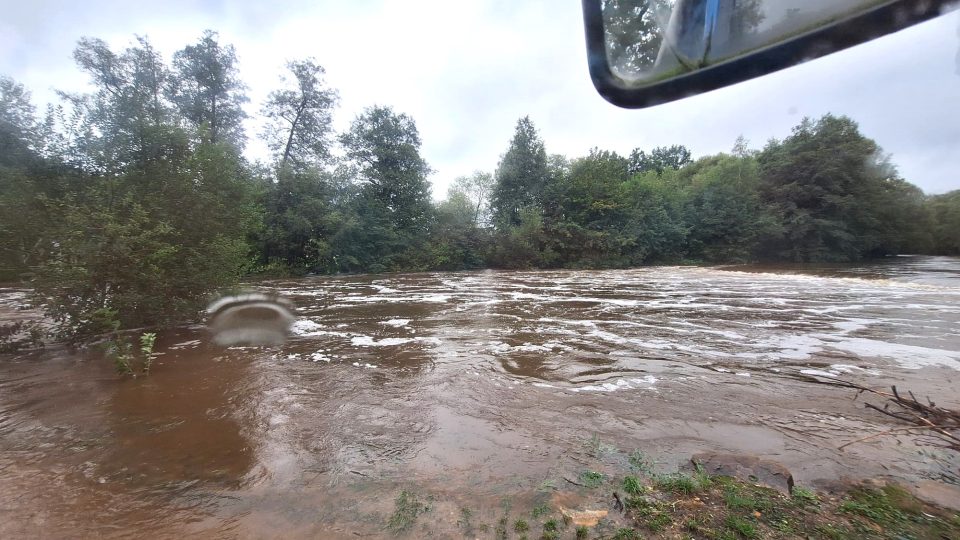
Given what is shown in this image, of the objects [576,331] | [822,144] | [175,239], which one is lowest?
[576,331]

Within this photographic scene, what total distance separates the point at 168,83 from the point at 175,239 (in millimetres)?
22263

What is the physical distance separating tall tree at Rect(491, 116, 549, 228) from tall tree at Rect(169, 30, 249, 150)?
66.9ft

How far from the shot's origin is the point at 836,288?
50.2 ft

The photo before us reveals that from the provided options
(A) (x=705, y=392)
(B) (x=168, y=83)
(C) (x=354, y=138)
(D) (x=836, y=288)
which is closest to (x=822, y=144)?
(D) (x=836, y=288)

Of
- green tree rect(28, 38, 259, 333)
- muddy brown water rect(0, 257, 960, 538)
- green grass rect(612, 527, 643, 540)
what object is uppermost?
green tree rect(28, 38, 259, 333)

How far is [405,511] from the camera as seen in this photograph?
2654 millimetres

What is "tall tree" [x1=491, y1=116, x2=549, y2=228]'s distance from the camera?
116 ft

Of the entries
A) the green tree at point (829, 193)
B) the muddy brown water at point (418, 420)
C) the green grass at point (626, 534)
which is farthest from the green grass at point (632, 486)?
the green tree at point (829, 193)

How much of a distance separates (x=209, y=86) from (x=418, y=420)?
2950 cm

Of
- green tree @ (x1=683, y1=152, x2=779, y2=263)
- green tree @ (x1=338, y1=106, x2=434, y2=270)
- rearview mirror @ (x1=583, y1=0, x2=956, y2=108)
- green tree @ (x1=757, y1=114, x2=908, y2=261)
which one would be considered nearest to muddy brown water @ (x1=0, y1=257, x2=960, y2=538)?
rearview mirror @ (x1=583, y1=0, x2=956, y2=108)

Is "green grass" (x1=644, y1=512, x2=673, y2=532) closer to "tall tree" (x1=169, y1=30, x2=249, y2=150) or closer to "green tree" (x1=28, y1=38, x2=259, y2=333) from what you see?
"green tree" (x1=28, y1=38, x2=259, y2=333)

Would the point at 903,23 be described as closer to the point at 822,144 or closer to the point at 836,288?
the point at 836,288

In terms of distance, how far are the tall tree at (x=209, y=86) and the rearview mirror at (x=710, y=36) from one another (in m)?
27.9

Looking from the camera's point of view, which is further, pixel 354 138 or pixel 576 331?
pixel 354 138
